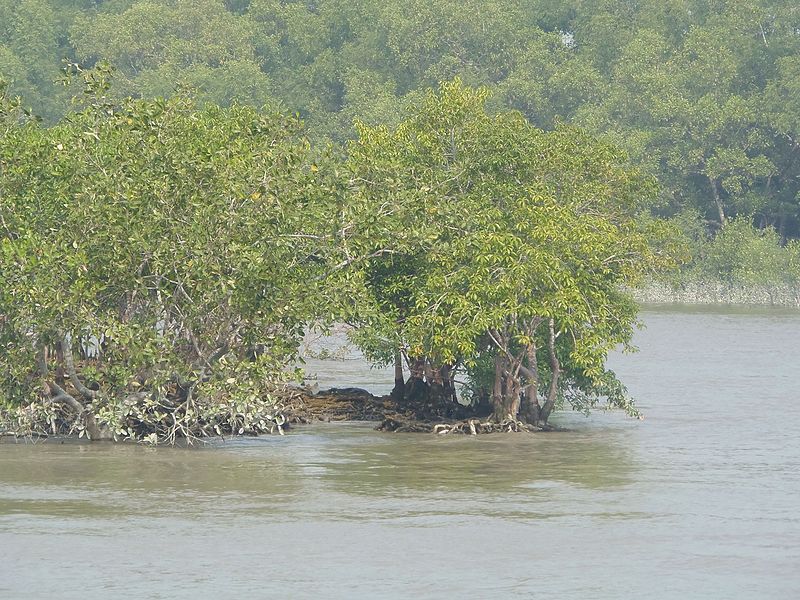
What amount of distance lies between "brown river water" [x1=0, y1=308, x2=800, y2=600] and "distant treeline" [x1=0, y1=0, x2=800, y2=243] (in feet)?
156

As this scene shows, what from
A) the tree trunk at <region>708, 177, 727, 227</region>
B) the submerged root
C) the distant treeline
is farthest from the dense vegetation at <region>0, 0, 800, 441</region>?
the distant treeline

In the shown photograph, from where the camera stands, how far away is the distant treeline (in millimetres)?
76312

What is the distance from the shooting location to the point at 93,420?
83.6 feet

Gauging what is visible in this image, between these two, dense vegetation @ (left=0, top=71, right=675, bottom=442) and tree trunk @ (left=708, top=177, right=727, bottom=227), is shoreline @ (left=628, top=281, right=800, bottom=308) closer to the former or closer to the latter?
tree trunk @ (left=708, top=177, right=727, bottom=227)

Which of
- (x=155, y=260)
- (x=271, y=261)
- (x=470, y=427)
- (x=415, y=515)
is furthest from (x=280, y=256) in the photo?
(x=415, y=515)

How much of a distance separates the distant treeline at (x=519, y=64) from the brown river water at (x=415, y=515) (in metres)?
47.6

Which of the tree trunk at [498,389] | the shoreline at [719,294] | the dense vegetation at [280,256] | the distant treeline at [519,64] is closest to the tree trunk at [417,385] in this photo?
the dense vegetation at [280,256]

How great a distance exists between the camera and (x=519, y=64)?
89.8 m

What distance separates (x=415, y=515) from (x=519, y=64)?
71.5m

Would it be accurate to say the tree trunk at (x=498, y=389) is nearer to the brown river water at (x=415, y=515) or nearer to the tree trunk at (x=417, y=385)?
the brown river water at (x=415, y=515)

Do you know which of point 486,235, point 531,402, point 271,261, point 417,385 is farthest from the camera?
point 417,385

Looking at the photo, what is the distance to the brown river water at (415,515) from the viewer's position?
16906 millimetres

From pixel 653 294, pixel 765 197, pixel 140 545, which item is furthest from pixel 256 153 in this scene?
pixel 765 197

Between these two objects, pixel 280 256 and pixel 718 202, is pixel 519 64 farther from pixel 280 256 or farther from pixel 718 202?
pixel 280 256
